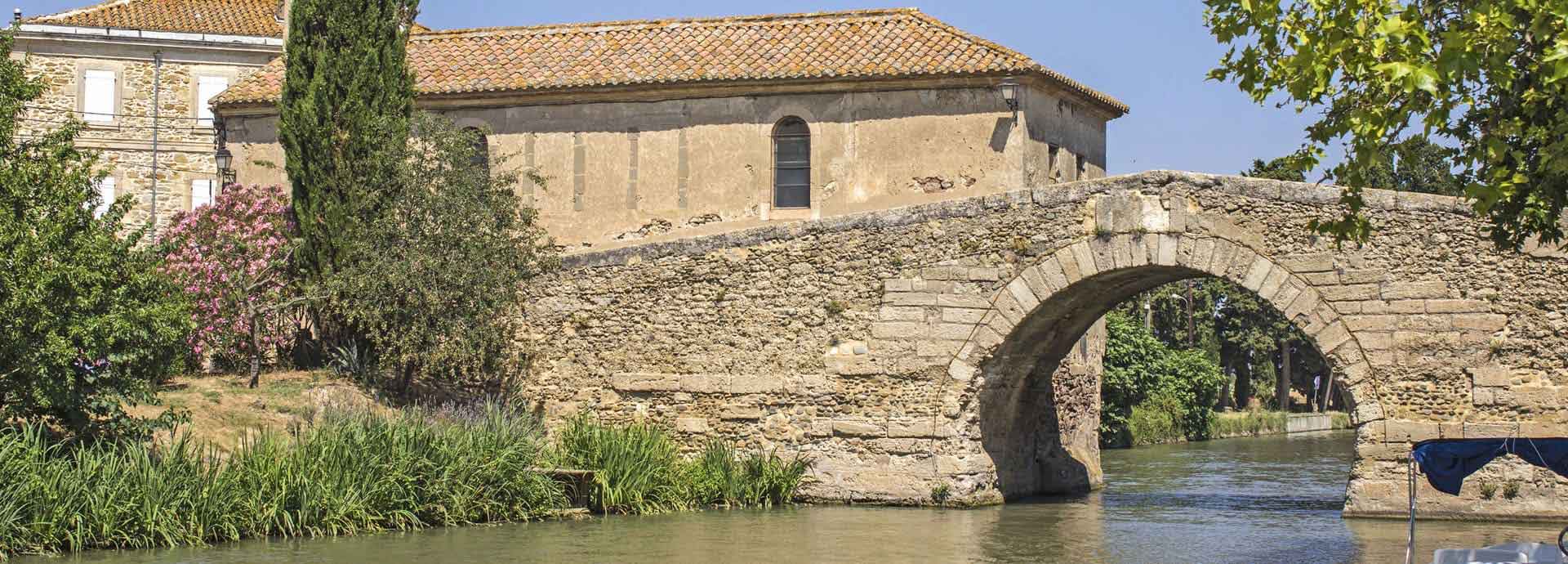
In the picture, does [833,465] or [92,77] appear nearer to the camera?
[833,465]

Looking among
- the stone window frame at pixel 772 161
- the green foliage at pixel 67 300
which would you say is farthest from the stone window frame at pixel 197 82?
the green foliage at pixel 67 300

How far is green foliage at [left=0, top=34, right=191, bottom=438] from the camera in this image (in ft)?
50.9

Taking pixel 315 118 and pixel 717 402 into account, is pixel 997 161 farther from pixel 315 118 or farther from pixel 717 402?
pixel 315 118

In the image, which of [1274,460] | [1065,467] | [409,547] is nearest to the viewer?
[409,547]

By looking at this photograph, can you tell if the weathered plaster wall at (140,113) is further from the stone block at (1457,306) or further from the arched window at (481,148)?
the stone block at (1457,306)

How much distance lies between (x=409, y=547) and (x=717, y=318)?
6.47 meters

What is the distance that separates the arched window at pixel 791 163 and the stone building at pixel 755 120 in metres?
0.02

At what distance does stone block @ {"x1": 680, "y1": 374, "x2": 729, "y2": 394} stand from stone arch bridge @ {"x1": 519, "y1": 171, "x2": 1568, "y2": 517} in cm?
2

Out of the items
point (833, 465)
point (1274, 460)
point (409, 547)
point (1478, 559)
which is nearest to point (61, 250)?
point (409, 547)

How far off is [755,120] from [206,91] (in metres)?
18.1

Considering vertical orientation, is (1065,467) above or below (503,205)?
below

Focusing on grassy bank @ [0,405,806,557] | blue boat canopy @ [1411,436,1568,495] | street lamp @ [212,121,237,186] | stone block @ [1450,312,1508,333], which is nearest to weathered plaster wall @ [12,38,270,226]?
street lamp @ [212,121,237,186]

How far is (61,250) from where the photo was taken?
1584cm

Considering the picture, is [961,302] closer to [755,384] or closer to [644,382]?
[755,384]
